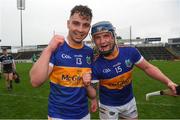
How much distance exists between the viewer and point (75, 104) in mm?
4441

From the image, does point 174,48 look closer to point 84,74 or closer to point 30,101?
point 30,101

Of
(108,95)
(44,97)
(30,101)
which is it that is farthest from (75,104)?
(44,97)

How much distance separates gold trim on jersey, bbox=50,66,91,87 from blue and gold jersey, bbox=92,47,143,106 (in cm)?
70

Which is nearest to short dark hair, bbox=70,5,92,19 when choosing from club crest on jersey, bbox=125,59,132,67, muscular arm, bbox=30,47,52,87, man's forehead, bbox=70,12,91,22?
man's forehead, bbox=70,12,91,22

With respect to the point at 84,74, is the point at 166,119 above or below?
below

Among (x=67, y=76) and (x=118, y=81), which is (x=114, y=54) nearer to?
(x=118, y=81)

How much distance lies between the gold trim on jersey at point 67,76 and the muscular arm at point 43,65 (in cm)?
19

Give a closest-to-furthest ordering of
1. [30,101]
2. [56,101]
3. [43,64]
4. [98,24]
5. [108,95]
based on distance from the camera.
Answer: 1. [43,64]
2. [56,101]
3. [98,24]
4. [108,95]
5. [30,101]

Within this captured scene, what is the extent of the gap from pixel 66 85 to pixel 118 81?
110cm

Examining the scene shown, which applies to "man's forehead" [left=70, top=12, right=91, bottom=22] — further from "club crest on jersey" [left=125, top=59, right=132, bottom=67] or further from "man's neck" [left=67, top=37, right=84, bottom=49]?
"club crest on jersey" [left=125, top=59, right=132, bottom=67]

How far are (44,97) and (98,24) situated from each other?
412 inches

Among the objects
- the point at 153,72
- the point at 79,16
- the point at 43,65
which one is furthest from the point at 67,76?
the point at 153,72

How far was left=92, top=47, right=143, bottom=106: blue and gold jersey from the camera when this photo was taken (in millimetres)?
5180

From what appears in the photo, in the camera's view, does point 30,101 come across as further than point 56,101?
Yes
